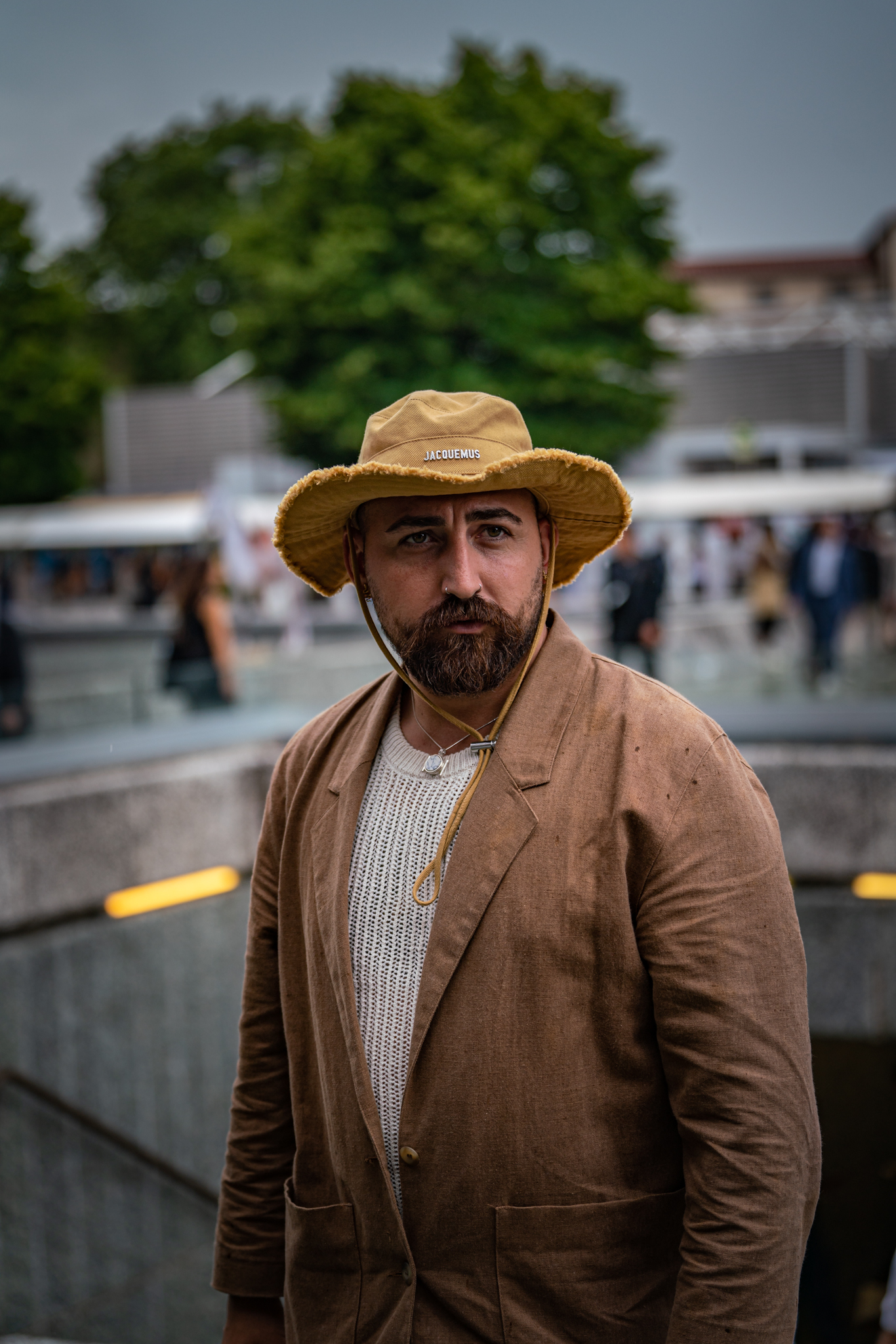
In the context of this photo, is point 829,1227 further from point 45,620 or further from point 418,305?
point 418,305

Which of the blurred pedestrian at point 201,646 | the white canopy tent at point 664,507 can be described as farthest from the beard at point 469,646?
the white canopy tent at point 664,507

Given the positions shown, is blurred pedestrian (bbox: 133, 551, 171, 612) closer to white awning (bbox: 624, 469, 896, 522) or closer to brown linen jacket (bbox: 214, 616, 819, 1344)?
white awning (bbox: 624, 469, 896, 522)

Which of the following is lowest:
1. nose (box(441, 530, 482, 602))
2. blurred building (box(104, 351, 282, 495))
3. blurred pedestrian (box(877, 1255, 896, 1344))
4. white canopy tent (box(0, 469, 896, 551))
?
blurred pedestrian (box(877, 1255, 896, 1344))

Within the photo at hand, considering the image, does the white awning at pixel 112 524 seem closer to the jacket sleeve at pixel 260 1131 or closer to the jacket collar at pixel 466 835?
the jacket sleeve at pixel 260 1131

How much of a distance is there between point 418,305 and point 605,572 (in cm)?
1607

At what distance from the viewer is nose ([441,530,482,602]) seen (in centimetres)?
177

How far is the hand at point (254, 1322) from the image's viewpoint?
6.63ft

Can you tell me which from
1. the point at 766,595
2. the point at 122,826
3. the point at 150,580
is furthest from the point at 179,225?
the point at 122,826

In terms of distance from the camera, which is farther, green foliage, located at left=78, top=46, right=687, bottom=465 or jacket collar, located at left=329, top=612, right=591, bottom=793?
green foliage, located at left=78, top=46, right=687, bottom=465

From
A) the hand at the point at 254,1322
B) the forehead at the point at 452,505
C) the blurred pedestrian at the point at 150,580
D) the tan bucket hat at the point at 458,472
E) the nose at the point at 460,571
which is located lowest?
the hand at the point at 254,1322

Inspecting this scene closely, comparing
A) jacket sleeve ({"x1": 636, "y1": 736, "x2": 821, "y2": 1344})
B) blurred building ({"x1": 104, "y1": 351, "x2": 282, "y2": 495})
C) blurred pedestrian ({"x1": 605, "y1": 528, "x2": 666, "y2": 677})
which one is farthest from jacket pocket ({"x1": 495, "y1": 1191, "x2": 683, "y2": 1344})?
blurred building ({"x1": 104, "y1": 351, "x2": 282, "y2": 495})

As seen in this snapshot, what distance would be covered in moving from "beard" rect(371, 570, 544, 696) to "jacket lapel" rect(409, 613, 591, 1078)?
0.06 meters

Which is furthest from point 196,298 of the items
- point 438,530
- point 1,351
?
point 438,530

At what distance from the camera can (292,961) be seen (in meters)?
1.99
